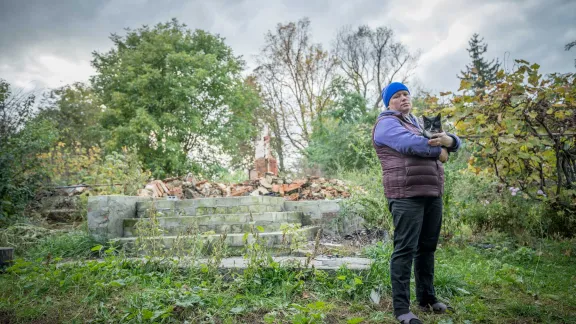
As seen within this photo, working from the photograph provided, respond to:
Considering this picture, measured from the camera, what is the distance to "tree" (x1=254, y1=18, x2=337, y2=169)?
19422 millimetres

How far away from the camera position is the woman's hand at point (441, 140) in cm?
226

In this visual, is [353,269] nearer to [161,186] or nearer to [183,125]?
[161,186]

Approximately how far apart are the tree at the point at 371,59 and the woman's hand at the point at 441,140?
56.8 ft

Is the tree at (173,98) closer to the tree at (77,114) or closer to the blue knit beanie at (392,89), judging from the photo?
the tree at (77,114)

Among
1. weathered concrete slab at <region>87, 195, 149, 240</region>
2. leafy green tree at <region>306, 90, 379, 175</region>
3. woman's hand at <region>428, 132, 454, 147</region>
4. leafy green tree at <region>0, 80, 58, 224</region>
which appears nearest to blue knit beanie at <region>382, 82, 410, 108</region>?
woman's hand at <region>428, 132, 454, 147</region>

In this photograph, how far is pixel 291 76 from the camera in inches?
775

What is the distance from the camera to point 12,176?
5742 mm

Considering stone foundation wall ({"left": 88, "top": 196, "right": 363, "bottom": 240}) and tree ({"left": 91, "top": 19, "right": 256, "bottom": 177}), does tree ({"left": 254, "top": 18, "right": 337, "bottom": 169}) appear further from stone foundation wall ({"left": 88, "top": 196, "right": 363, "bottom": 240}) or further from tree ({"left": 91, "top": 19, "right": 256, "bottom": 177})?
stone foundation wall ({"left": 88, "top": 196, "right": 363, "bottom": 240})

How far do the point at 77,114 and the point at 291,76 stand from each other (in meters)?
11.6

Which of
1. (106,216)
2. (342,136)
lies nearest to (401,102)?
(106,216)

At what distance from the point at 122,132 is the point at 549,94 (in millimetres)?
14576

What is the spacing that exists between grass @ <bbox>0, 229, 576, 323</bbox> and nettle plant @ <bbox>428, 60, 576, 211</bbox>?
1.25 metres

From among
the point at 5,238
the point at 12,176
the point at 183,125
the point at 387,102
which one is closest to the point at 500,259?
the point at 387,102

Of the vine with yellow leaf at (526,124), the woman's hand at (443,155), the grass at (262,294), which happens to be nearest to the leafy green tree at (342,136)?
the vine with yellow leaf at (526,124)
